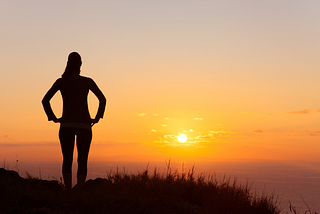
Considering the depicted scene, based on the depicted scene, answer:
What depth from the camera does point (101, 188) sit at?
23.3 feet

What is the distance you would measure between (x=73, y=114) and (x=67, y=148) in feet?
2.24

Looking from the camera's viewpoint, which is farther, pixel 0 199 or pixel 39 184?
pixel 39 184

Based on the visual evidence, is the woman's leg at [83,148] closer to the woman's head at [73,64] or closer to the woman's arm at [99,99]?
the woman's arm at [99,99]

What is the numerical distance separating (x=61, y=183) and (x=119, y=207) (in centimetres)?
242

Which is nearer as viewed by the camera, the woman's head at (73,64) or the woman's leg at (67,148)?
the woman's leg at (67,148)

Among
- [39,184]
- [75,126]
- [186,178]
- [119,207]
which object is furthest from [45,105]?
[186,178]

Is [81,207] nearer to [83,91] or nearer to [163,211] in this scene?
[163,211]

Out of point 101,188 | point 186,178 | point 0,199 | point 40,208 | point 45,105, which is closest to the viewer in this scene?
point 40,208

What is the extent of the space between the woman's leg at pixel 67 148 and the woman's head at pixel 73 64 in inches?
43.8

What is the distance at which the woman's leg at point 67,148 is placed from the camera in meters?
6.26

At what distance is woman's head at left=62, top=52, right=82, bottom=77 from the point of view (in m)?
6.39

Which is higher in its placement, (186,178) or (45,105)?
(45,105)

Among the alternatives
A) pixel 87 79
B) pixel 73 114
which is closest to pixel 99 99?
pixel 87 79

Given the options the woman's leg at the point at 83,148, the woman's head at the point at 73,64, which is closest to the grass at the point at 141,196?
the woman's leg at the point at 83,148
